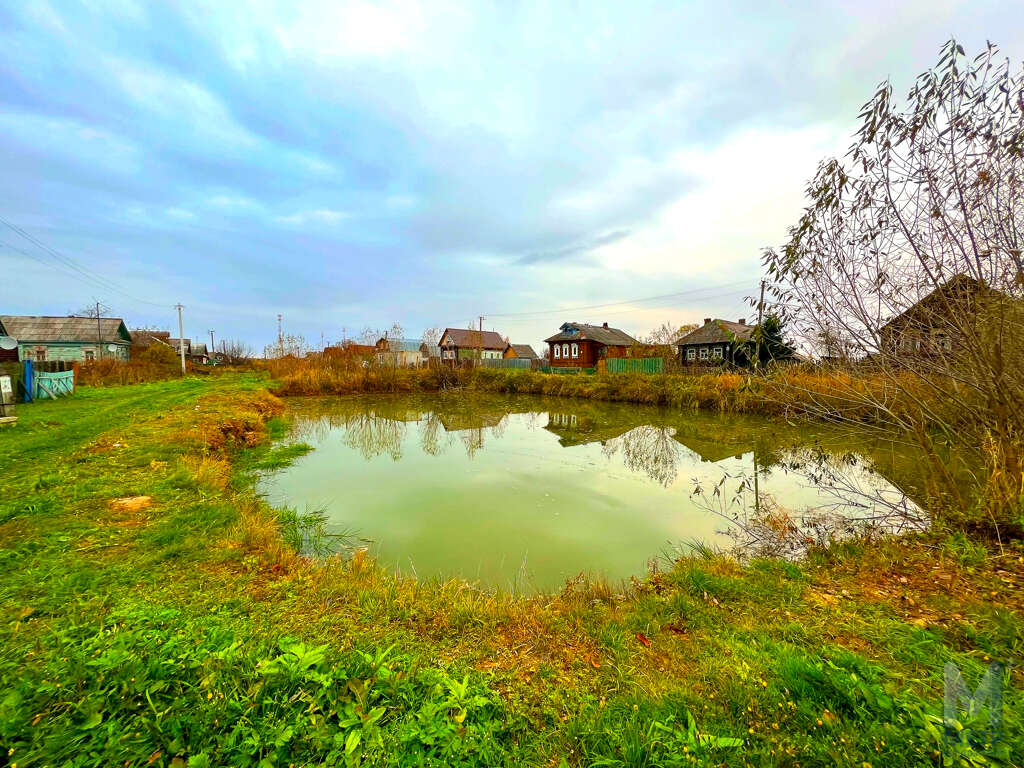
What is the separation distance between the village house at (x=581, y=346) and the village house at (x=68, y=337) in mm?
36720

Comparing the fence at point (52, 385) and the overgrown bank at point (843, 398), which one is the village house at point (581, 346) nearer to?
the overgrown bank at point (843, 398)

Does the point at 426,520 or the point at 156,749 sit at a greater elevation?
the point at 156,749

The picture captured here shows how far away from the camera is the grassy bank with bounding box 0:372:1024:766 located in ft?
5.36

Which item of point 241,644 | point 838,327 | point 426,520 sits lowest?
point 426,520

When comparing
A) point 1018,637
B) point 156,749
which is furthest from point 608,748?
point 1018,637

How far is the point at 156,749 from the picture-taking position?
58.8 inches

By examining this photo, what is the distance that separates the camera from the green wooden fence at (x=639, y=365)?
841 inches

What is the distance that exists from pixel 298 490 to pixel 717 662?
632 cm

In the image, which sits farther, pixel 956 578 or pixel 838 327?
pixel 838 327

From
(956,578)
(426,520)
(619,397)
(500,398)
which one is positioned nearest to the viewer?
(956,578)

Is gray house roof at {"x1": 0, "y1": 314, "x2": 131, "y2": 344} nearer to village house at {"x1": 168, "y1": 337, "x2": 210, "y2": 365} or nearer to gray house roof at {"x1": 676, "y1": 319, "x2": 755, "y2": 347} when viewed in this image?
village house at {"x1": 168, "y1": 337, "x2": 210, "y2": 365}

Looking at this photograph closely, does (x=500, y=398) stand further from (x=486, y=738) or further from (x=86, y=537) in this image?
(x=486, y=738)

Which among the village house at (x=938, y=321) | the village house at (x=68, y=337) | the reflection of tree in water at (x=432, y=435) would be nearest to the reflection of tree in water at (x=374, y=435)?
the reflection of tree in water at (x=432, y=435)

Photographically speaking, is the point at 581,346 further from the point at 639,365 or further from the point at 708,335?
the point at 639,365
